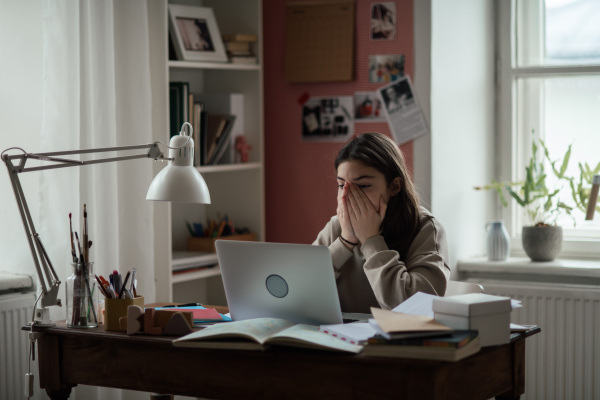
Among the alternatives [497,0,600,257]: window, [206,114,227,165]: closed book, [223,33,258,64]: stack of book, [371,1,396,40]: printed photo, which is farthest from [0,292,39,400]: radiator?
[497,0,600,257]: window

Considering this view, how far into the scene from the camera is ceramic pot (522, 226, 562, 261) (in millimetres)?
3176

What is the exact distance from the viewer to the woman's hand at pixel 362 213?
225 cm

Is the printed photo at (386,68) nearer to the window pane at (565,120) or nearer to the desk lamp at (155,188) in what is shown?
the window pane at (565,120)

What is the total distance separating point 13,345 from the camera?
8.61 feet

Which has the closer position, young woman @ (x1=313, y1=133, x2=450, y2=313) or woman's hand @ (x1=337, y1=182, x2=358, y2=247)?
young woman @ (x1=313, y1=133, x2=450, y2=313)

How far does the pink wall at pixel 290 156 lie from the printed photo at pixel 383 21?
0.30ft

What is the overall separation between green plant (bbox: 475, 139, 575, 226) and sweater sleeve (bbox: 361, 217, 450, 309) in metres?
1.11

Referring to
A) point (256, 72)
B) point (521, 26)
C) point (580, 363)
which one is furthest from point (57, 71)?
point (580, 363)

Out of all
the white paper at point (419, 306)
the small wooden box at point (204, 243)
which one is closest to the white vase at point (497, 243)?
the small wooden box at point (204, 243)

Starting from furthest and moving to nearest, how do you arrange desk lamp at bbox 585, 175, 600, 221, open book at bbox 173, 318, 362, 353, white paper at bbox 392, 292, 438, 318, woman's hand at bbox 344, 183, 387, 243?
desk lamp at bbox 585, 175, 600, 221 < woman's hand at bbox 344, 183, 387, 243 < white paper at bbox 392, 292, 438, 318 < open book at bbox 173, 318, 362, 353

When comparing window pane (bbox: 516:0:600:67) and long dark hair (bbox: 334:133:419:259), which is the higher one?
window pane (bbox: 516:0:600:67)

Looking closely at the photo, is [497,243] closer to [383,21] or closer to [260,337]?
[383,21]

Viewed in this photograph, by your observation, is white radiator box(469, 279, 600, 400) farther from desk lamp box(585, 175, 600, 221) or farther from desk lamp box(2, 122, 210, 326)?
desk lamp box(2, 122, 210, 326)

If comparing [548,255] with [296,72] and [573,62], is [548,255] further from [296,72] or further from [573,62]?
[296,72]
